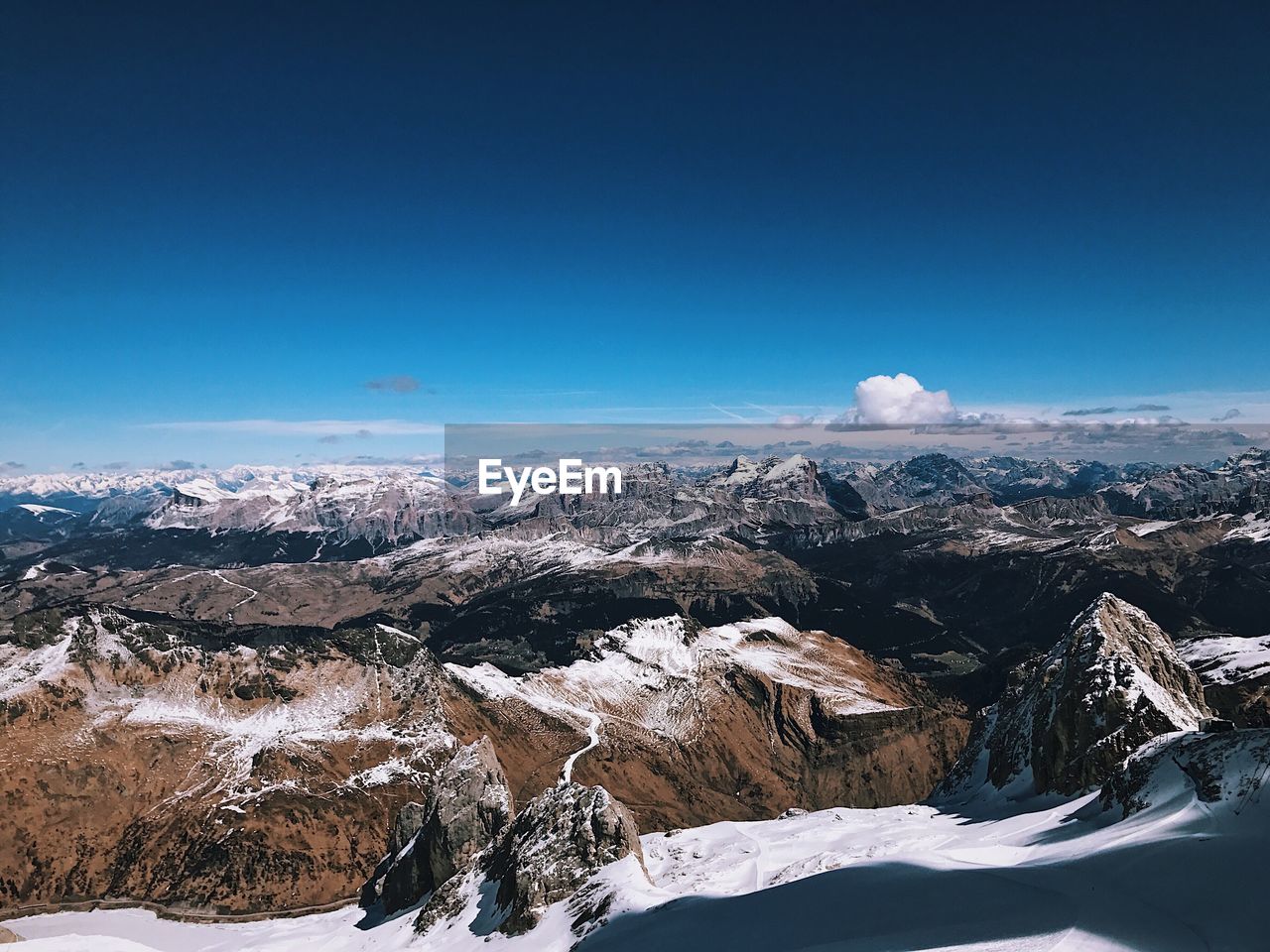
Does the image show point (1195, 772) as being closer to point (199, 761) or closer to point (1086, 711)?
point (1086, 711)

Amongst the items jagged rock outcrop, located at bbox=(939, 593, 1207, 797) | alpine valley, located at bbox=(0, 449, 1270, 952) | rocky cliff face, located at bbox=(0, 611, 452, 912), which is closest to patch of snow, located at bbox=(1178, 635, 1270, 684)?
alpine valley, located at bbox=(0, 449, 1270, 952)

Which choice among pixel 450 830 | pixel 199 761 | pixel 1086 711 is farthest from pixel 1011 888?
pixel 199 761

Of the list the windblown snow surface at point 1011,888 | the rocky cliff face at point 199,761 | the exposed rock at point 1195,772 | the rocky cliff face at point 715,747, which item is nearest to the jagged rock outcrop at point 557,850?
the windblown snow surface at point 1011,888

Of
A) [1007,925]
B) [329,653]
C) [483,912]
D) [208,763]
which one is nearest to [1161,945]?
[1007,925]

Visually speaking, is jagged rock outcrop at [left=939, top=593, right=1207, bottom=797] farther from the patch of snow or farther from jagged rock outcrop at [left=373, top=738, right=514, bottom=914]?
jagged rock outcrop at [left=373, top=738, right=514, bottom=914]

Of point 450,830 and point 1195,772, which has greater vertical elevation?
point 1195,772
